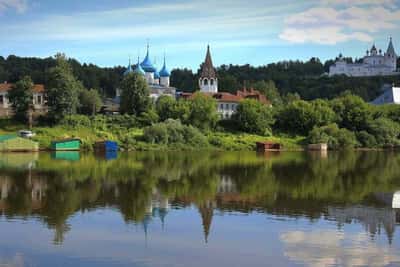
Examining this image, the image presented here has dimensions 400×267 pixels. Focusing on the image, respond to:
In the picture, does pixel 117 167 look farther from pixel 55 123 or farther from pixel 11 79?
pixel 11 79

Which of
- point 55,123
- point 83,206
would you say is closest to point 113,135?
point 55,123

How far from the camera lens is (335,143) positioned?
61.4 metres

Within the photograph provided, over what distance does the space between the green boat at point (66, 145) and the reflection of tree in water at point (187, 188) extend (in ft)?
40.6

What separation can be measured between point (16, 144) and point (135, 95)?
1770 cm

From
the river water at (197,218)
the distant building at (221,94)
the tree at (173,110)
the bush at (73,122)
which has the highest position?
the distant building at (221,94)

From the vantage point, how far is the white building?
6191 inches

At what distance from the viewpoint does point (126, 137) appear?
183 feet

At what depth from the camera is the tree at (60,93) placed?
2219 inches

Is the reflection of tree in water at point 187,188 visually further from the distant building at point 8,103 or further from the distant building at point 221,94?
the distant building at point 221,94

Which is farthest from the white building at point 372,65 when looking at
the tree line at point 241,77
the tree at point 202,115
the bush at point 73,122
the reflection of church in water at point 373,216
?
the reflection of church in water at point 373,216

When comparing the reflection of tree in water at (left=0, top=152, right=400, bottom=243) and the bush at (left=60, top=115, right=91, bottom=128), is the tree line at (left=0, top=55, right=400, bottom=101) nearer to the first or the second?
the bush at (left=60, top=115, right=91, bottom=128)

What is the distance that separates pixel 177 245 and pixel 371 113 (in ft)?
185

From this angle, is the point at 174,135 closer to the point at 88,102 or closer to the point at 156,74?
the point at 88,102

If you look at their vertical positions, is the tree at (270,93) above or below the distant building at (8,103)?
above
